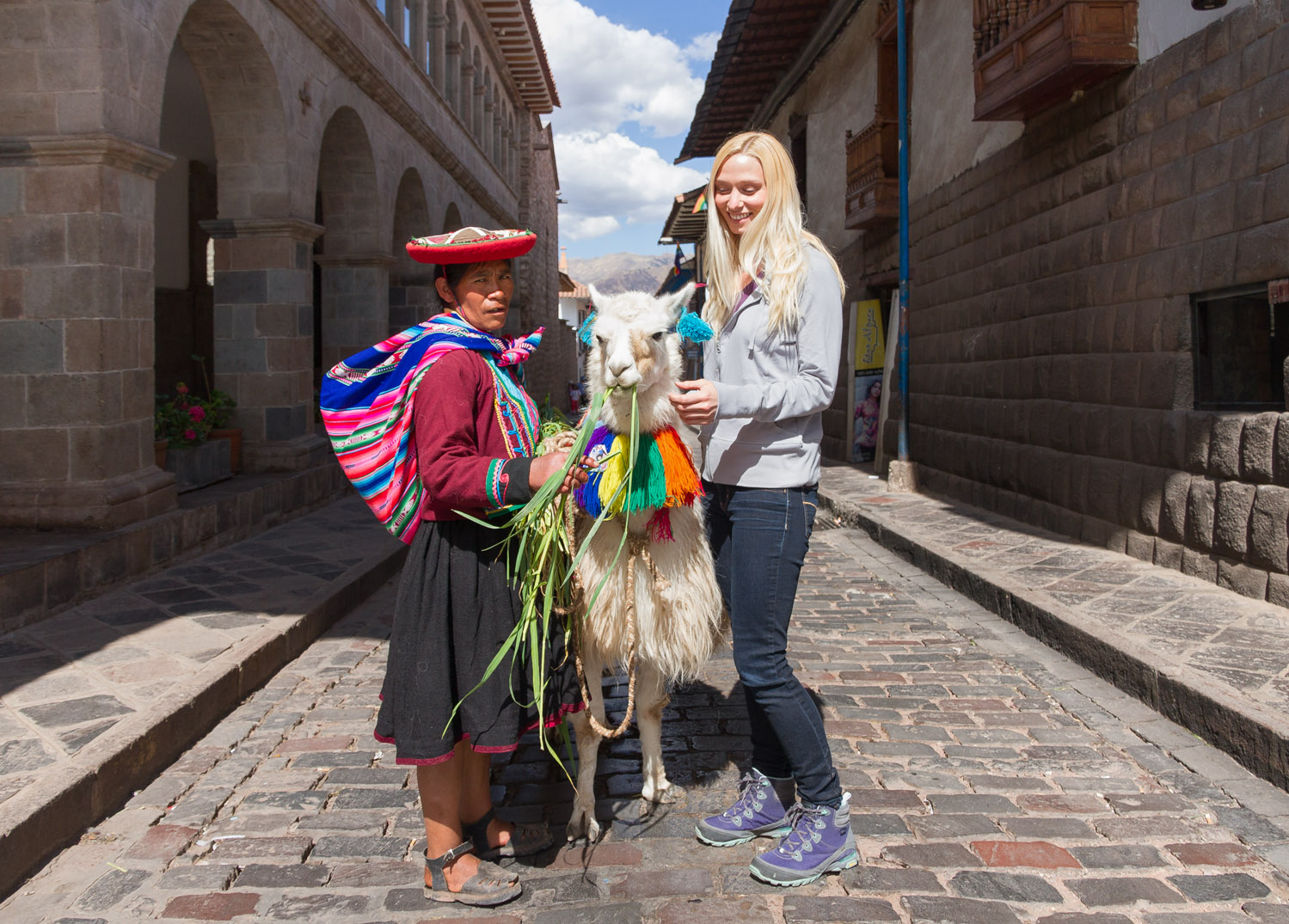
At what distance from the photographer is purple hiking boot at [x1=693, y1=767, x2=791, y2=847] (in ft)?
10.3

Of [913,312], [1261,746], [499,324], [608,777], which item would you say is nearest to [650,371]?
[499,324]

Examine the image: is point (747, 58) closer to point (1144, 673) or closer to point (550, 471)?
point (1144, 673)

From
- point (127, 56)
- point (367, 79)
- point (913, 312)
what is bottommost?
point (913, 312)

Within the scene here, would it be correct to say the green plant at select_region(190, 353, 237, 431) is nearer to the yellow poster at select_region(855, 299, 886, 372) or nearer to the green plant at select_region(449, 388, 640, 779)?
the green plant at select_region(449, 388, 640, 779)

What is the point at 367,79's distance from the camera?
1203cm

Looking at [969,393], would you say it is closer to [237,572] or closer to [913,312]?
[913,312]

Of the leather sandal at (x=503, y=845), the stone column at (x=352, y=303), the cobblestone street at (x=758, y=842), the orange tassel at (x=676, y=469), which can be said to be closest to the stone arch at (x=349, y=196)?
the stone column at (x=352, y=303)

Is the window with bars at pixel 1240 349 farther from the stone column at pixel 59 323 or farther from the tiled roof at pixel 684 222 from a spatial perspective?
the tiled roof at pixel 684 222

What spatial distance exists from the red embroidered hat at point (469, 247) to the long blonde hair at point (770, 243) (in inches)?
24.8

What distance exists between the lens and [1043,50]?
7.65m

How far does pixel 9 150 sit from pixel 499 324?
5226mm

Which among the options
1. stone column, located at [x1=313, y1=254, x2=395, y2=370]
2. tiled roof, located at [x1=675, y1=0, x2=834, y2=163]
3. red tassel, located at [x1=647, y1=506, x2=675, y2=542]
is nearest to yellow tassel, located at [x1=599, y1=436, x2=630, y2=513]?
red tassel, located at [x1=647, y1=506, x2=675, y2=542]

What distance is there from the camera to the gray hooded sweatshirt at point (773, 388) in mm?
2801

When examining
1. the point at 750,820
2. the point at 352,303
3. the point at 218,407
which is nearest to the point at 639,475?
the point at 750,820
